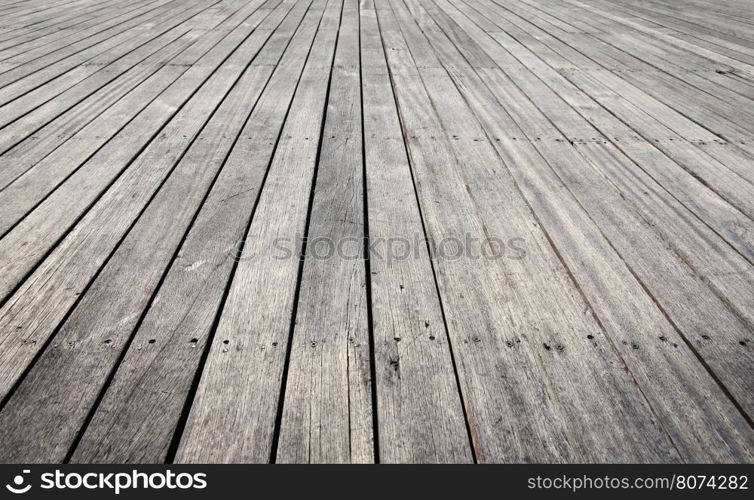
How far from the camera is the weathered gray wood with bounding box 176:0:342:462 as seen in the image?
86 cm

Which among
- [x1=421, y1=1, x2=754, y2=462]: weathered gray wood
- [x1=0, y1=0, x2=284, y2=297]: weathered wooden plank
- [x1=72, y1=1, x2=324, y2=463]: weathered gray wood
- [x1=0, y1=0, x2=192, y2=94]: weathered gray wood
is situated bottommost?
[x1=421, y1=1, x2=754, y2=462]: weathered gray wood

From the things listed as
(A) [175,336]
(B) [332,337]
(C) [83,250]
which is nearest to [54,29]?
(C) [83,250]

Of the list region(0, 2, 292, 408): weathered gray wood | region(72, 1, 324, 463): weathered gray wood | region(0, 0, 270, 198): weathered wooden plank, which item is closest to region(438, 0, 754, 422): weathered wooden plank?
region(72, 1, 324, 463): weathered gray wood

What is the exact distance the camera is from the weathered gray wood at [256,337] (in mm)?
860

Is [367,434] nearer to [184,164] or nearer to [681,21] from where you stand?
[184,164]

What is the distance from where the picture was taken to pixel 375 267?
1.27 meters

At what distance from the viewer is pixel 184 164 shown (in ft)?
5.72

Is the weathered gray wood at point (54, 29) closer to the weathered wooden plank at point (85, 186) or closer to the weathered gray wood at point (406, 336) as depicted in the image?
the weathered wooden plank at point (85, 186)

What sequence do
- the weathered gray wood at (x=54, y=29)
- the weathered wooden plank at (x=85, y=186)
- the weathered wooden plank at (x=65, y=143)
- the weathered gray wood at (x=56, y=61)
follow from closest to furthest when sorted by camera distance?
the weathered wooden plank at (x=85, y=186), the weathered wooden plank at (x=65, y=143), the weathered gray wood at (x=56, y=61), the weathered gray wood at (x=54, y=29)

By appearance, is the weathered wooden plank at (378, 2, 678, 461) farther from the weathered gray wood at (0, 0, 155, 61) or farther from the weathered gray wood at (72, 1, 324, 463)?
the weathered gray wood at (0, 0, 155, 61)

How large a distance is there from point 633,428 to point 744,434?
0.19 metres

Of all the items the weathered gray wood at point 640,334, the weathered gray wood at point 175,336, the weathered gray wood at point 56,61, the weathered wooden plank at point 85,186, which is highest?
the weathered gray wood at point 56,61
